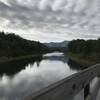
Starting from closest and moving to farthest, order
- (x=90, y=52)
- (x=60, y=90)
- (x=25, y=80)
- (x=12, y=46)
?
(x=60, y=90) < (x=25, y=80) < (x=90, y=52) < (x=12, y=46)

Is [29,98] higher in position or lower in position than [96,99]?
higher

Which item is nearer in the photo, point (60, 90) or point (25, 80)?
point (60, 90)

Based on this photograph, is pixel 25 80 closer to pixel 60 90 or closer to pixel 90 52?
pixel 60 90

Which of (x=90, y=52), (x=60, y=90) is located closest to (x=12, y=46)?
(x=90, y=52)

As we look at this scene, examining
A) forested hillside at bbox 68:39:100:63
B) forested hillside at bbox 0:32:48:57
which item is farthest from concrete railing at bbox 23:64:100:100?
forested hillside at bbox 0:32:48:57

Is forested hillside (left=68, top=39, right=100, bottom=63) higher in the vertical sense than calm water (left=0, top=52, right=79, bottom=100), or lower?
higher

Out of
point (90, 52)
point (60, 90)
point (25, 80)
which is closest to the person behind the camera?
point (60, 90)

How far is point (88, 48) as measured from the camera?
5900cm

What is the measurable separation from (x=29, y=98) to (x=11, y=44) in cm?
10694

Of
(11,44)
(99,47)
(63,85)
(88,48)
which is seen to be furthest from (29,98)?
(11,44)

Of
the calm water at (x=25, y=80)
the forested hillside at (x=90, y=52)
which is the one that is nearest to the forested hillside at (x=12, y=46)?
the forested hillside at (x=90, y=52)

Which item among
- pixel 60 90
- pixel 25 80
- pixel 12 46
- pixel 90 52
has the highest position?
pixel 60 90

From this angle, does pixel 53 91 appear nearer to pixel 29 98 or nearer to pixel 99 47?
pixel 29 98

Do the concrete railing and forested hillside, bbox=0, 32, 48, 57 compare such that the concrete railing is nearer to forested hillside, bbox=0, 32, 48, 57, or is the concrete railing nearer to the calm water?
the calm water
